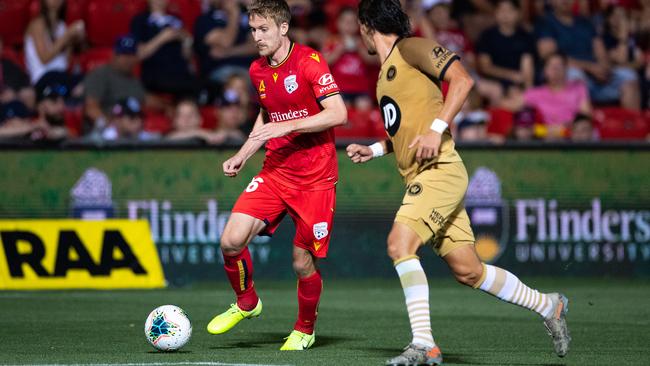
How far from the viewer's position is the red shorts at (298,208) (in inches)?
324

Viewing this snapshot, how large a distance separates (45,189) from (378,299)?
4417mm

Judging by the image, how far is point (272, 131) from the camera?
24.7 feet

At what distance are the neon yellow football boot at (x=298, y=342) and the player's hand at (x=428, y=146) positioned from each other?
6.32 ft

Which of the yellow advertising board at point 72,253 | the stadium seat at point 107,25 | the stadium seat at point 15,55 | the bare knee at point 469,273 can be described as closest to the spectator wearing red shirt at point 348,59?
the stadium seat at point 107,25

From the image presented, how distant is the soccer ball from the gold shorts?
1.76m

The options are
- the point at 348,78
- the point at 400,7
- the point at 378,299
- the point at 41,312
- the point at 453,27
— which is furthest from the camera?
the point at 453,27

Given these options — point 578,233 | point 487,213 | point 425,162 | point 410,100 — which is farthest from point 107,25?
point 425,162

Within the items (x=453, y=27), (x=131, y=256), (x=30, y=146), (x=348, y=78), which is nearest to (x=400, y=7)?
(x=131, y=256)

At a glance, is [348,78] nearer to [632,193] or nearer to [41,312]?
[632,193]

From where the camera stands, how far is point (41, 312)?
10.6 m

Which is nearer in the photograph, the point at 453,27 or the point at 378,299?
the point at 378,299

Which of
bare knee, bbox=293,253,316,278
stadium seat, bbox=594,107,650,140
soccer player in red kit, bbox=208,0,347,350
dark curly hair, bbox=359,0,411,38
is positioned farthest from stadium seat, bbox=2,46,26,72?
dark curly hair, bbox=359,0,411,38

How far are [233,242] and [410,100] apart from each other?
5.82 feet

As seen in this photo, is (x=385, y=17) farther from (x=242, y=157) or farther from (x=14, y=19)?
(x=14, y=19)
